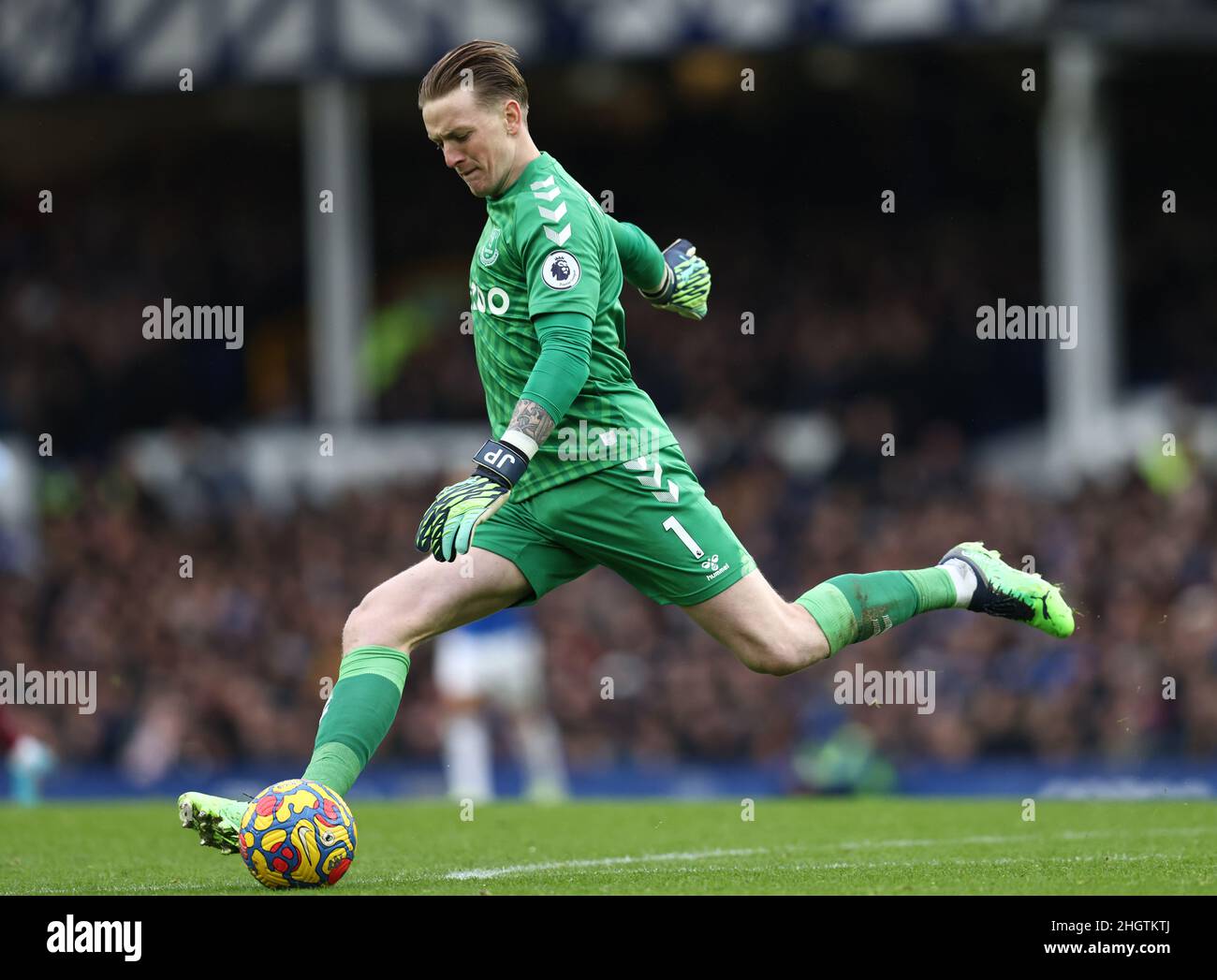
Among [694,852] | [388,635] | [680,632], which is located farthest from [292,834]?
[680,632]

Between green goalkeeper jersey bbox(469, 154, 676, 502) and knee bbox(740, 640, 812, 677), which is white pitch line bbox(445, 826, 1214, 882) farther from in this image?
A: green goalkeeper jersey bbox(469, 154, 676, 502)

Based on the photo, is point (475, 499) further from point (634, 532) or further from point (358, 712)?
point (358, 712)

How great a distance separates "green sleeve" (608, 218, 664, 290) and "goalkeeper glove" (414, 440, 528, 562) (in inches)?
40.2

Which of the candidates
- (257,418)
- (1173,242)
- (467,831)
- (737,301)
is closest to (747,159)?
(737,301)

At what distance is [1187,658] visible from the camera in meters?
13.6

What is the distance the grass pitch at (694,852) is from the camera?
5.47m

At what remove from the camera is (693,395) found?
64.0ft

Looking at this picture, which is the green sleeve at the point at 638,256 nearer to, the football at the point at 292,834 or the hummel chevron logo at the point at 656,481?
the hummel chevron logo at the point at 656,481

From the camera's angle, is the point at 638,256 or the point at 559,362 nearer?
the point at 559,362

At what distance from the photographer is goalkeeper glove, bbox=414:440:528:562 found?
17.4 ft

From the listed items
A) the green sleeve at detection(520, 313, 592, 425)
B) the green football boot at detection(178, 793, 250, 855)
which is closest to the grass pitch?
the green football boot at detection(178, 793, 250, 855)

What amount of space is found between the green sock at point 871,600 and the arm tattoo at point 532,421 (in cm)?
119

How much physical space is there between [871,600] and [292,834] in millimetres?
2092
